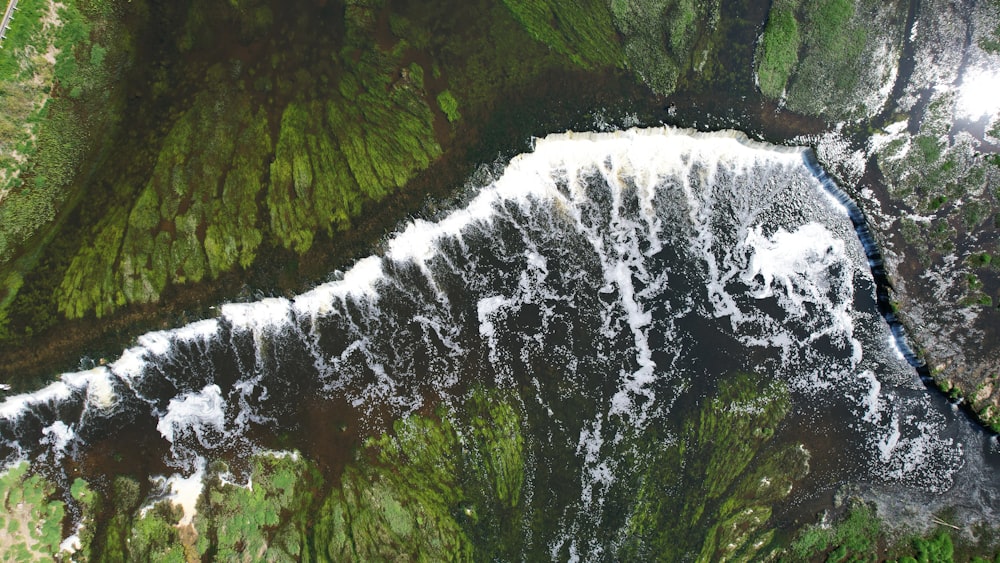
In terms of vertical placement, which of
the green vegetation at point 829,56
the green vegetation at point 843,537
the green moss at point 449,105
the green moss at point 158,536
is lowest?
the green vegetation at point 843,537

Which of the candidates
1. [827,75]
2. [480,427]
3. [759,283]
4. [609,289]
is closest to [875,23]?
[827,75]

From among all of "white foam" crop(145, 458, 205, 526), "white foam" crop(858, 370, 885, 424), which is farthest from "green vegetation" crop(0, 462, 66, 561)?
"white foam" crop(858, 370, 885, 424)

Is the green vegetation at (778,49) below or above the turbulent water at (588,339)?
above

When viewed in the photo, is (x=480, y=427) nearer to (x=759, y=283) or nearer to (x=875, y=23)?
(x=759, y=283)

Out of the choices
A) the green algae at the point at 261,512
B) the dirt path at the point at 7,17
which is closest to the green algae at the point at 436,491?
the green algae at the point at 261,512

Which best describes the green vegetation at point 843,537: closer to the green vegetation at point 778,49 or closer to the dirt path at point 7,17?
the green vegetation at point 778,49

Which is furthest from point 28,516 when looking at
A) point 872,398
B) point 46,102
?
point 872,398
